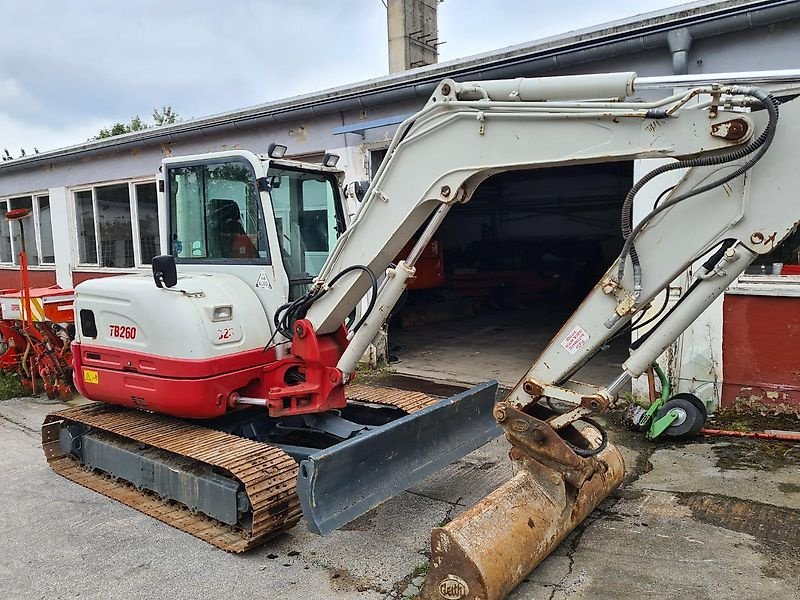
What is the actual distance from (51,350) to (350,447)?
17.1ft

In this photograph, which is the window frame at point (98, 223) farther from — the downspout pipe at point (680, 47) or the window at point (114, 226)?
the downspout pipe at point (680, 47)

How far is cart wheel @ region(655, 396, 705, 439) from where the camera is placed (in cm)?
543

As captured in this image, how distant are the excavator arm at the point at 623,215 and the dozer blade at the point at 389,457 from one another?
69 centimetres

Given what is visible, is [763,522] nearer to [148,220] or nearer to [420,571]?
[420,571]

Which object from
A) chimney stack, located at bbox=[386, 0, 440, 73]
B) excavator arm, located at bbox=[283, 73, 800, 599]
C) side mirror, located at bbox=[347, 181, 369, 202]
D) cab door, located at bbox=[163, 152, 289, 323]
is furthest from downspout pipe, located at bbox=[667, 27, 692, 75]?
chimney stack, located at bbox=[386, 0, 440, 73]

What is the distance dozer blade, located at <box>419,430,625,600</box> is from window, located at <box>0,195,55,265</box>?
508 inches

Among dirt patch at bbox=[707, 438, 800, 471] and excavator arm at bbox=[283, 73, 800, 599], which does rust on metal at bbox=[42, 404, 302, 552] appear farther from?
dirt patch at bbox=[707, 438, 800, 471]

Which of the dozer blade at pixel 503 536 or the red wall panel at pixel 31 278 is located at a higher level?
the red wall panel at pixel 31 278

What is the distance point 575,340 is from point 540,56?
172 inches

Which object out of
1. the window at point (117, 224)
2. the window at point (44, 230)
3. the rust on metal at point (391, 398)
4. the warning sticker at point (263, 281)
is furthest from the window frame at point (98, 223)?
the warning sticker at point (263, 281)

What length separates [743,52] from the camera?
18.9ft

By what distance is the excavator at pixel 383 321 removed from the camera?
286cm

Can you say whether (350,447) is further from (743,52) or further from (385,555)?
(743,52)

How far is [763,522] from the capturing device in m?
3.94
